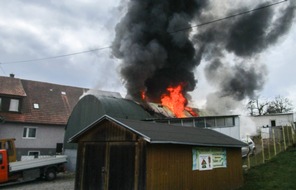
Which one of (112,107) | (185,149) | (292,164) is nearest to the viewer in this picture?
(185,149)

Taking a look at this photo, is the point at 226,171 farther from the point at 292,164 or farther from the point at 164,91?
the point at 164,91

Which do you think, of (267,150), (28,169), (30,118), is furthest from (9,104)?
(267,150)

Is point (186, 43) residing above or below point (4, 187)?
above

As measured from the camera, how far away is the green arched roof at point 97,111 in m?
25.6

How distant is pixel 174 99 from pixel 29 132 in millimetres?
15154

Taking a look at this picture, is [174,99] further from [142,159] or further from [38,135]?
[142,159]

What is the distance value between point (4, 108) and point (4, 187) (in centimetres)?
1242

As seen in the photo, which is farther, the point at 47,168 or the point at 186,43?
the point at 186,43

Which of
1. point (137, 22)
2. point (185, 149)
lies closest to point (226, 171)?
point (185, 149)

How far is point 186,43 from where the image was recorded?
29547 millimetres

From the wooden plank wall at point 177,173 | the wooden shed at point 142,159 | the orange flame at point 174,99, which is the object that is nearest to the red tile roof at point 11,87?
the orange flame at point 174,99

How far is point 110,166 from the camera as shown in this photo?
12.9m

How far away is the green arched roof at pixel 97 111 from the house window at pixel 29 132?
4.53m

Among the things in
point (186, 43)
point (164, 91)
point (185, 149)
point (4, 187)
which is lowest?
point (4, 187)
